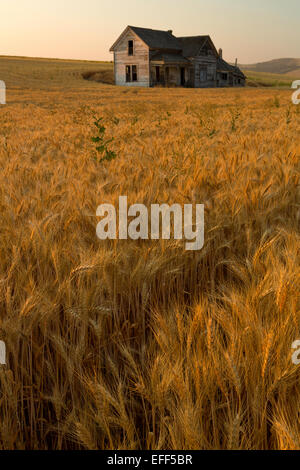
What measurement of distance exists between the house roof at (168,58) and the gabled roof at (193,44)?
4.42ft

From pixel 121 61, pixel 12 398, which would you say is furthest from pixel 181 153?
pixel 121 61

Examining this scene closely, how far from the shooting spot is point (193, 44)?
4028 centimetres

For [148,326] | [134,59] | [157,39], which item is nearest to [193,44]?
[157,39]

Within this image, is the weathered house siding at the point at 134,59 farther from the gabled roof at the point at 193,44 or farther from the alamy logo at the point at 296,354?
the alamy logo at the point at 296,354

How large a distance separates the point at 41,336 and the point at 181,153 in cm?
278

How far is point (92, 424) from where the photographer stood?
40.9 inches

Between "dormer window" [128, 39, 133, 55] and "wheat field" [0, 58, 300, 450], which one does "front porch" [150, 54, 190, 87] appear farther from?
"wheat field" [0, 58, 300, 450]

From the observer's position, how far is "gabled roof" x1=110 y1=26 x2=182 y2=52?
122 feet

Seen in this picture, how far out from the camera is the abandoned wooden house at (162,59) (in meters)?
37.6

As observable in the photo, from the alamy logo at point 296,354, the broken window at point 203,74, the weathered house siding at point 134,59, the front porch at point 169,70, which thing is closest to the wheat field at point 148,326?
the alamy logo at point 296,354

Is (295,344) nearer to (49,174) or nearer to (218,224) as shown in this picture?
(218,224)

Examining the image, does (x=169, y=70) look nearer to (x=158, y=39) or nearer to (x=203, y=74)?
(x=158, y=39)
